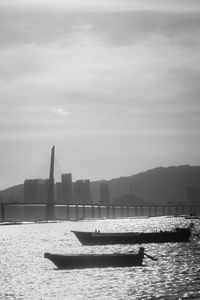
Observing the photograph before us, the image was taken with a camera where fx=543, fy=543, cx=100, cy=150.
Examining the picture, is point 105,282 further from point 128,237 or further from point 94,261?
point 128,237

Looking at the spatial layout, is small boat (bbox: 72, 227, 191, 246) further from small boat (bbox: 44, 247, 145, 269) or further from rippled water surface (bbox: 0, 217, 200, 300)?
small boat (bbox: 44, 247, 145, 269)

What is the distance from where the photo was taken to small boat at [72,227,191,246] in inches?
5167

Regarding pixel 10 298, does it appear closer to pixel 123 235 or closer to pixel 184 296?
pixel 184 296

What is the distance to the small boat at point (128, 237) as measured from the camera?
13125cm

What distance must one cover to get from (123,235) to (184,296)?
82578 mm

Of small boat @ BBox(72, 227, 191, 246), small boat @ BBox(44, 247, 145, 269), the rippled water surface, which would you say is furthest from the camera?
small boat @ BBox(72, 227, 191, 246)

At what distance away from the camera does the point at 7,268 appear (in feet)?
292

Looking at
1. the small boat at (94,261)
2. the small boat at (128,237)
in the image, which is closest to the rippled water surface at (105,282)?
the small boat at (94,261)

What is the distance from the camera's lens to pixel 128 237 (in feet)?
443

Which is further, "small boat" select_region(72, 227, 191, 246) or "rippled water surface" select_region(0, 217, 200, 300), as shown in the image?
"small boat" select_region(72, 227, 191, 246)

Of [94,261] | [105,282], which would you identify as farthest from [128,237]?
[105,282]

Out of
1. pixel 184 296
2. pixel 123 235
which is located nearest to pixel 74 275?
Answer: pixel 184 296

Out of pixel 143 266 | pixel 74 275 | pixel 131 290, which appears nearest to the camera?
pixel 131 290

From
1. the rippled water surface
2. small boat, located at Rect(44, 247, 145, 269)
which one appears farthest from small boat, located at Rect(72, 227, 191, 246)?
small boat, located at Rect(44, 247, 145, 269)
